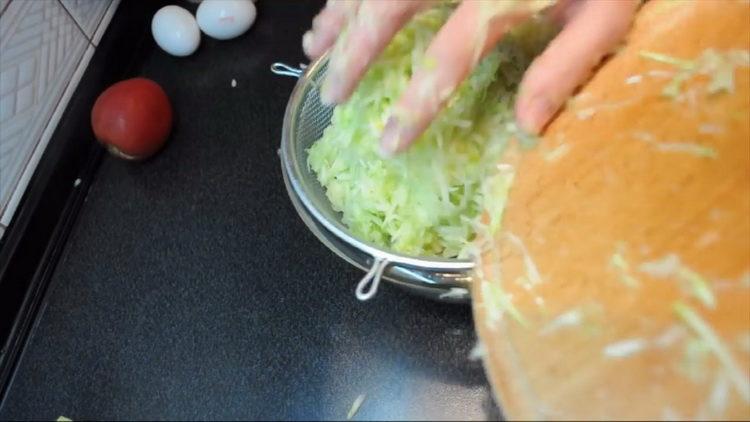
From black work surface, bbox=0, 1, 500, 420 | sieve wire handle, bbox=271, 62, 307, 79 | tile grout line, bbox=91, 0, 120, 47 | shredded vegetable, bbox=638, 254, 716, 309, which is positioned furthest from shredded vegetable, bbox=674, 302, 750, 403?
tile grout line, bbox=91, 0, 120, 47

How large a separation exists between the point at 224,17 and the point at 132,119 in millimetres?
250

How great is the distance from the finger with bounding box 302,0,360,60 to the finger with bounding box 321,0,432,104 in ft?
0.12

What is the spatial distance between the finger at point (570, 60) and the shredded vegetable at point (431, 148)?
8cm

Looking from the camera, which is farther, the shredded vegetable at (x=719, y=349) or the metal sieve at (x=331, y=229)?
the metal sieve at (x=331, y=229)

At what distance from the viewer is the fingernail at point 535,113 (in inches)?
20.6

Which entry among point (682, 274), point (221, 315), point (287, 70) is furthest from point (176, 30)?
point (682, 274)

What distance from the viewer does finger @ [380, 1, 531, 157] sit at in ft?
1.74

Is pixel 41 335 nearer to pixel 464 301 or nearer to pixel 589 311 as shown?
pixel 464 301

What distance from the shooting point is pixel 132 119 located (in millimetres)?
958

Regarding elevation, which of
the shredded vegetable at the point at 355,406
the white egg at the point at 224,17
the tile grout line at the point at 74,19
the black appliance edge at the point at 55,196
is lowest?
the shredded vegetable at the point at 355,406

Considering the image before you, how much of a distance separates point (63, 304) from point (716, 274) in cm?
80

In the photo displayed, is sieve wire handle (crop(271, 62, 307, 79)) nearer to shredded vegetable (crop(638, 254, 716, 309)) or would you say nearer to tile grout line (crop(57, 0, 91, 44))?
tile grout line (crop(57, 0, 91, 44))

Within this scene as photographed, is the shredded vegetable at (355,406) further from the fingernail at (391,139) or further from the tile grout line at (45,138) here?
the tile grout line at (45,138)

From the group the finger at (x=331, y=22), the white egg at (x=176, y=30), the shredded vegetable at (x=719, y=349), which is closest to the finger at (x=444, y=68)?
the finger at (x=331, y=22)
